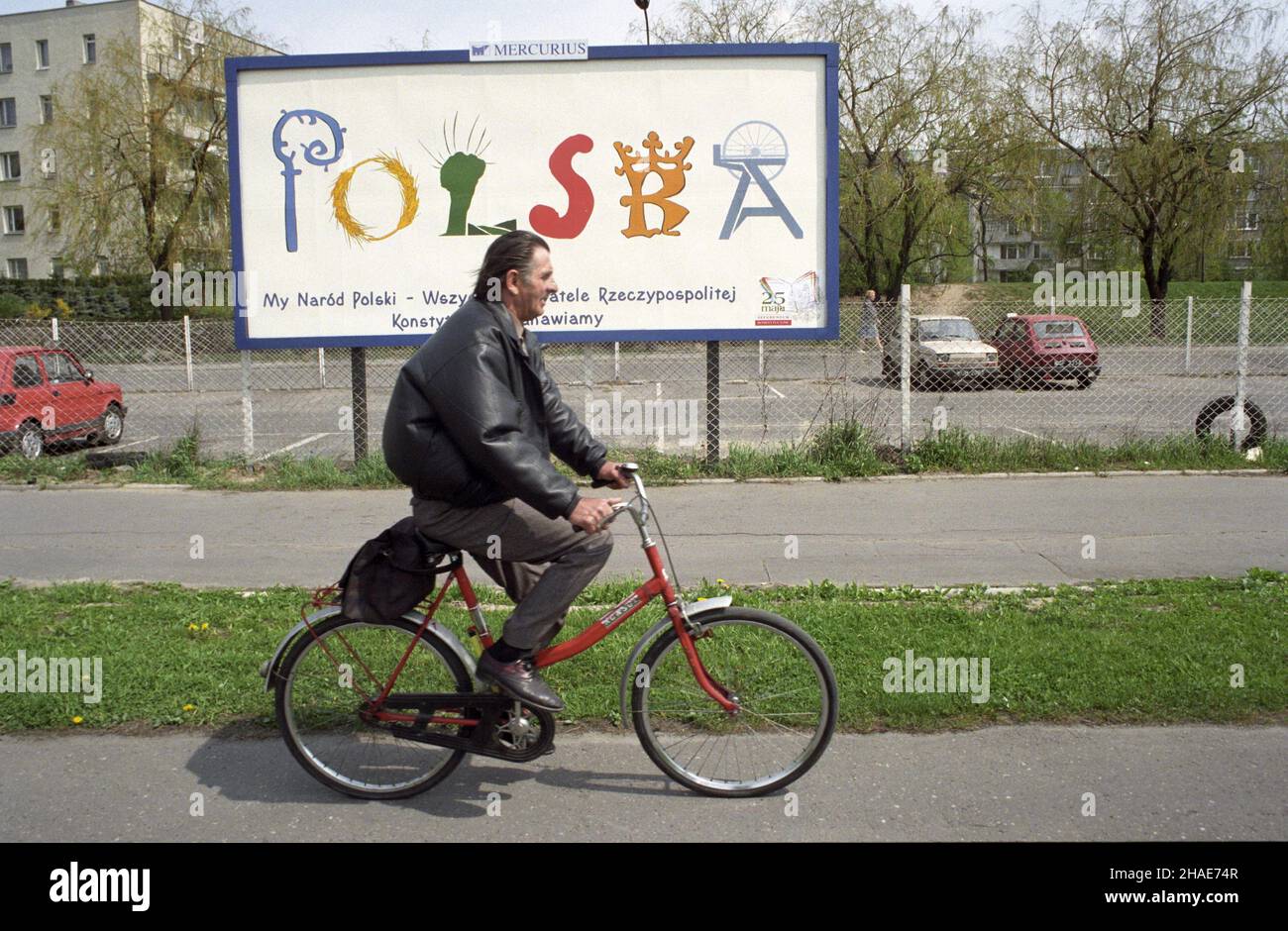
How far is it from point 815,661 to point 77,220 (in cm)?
3840

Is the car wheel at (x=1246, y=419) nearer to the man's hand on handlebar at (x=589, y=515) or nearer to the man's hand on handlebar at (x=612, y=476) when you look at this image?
the man's hand on handlebar at (x=612, y=476)

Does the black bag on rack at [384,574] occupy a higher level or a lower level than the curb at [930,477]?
higher

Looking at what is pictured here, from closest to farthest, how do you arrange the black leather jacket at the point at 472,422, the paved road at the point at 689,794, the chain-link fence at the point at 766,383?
the black leather jacket at the point at 472,422
the paved road at the point at 689,794
the chain-link fence at the point at 766,383

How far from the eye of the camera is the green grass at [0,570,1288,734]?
4902 mm

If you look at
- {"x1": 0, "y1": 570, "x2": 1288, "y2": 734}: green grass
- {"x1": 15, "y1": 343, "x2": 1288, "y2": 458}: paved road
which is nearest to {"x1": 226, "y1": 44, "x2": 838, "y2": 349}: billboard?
{"x1": 15, "y1": 343, "x2": 1288, "y2": 458}: paved road

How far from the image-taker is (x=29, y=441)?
12.9 meters

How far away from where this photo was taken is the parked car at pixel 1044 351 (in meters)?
15.1

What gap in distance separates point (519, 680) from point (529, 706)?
0.38 feet

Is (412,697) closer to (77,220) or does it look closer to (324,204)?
(324,204)

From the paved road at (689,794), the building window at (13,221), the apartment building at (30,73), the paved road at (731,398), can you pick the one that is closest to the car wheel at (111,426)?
the paved road at (731,398)

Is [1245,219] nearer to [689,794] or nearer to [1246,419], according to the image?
[1246,419]

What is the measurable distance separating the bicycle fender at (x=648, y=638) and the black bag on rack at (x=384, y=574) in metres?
0.83

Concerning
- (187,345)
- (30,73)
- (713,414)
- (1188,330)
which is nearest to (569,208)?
(713,414)

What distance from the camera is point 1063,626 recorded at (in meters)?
5.90
